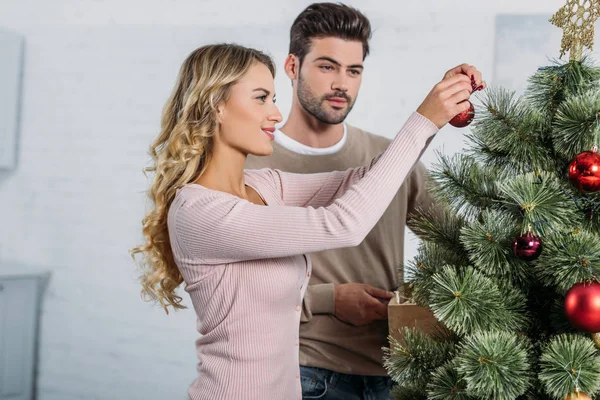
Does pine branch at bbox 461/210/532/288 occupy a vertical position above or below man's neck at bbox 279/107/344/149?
below

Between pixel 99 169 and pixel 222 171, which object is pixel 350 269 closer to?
pixel 222 171

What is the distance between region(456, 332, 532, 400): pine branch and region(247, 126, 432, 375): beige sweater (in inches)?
31.6

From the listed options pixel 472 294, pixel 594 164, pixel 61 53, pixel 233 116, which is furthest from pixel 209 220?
pixel 61 53

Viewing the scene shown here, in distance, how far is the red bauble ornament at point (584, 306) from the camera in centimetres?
90

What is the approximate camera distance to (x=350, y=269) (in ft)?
6.12

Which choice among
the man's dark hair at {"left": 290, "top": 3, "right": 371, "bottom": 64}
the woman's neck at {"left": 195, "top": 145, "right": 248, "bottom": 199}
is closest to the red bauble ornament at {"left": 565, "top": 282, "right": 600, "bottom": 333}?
the woman's neck at {"left": 195, "top": 145, "right": 248, "bottom": 199}

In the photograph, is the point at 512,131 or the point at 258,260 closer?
the point at 512,131

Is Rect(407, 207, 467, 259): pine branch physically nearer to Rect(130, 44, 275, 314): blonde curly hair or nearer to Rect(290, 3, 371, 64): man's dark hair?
Rect(130, 44, 275, 314): blonde curly hair

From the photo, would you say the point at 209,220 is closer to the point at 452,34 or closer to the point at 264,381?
the point at 264,381

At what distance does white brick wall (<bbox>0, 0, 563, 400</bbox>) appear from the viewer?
3.28 meters

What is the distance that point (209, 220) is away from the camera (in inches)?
47.4

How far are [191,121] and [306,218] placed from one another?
32 centimetres

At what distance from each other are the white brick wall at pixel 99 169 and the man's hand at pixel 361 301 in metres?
1.58

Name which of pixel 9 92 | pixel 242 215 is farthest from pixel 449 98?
pixel 9 92
